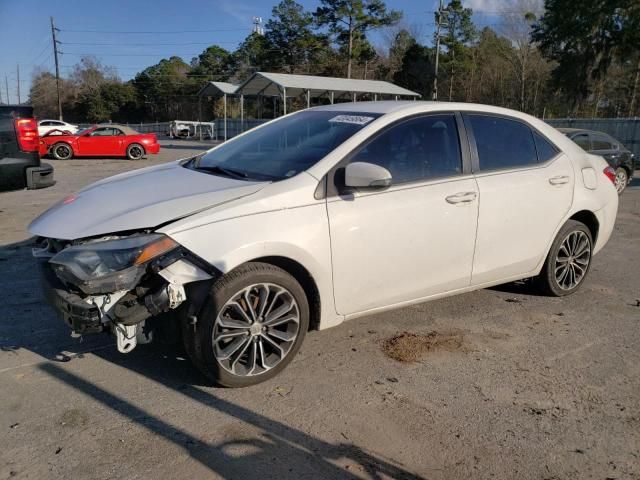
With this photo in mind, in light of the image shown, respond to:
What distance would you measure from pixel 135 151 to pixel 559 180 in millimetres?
21732

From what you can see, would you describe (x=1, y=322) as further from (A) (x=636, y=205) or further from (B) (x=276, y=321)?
(A) (x=636, y=205)

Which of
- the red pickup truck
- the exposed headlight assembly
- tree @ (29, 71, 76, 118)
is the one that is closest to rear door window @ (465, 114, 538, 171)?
the exposed headlight assembly

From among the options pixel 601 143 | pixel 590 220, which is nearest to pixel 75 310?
pixel 590 220

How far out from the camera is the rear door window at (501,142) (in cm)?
432

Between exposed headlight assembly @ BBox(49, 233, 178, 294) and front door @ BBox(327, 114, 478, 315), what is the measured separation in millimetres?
1109

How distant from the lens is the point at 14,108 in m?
6.86

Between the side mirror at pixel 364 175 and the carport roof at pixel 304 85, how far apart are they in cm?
3089

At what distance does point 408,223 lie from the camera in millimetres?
3775

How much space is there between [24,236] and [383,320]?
17.3ft

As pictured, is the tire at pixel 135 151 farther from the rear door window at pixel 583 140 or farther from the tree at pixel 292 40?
the tree at pixel 292 40

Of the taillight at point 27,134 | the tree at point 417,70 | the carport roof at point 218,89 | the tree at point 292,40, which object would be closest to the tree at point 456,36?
the tree at point 417,70

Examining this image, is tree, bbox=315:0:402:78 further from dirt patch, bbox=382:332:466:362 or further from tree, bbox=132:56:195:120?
dirt patch, bbox=382:332:466:362

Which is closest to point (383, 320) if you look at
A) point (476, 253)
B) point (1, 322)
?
point (476, 253)

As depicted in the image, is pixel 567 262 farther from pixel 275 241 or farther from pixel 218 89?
pixel 218 89
